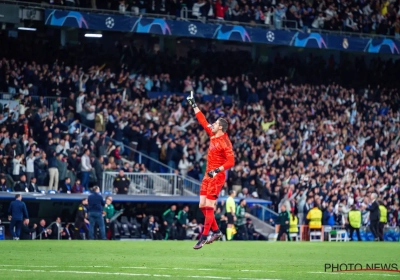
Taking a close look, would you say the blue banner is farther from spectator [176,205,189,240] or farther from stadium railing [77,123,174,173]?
spectator [176,205,189,240]

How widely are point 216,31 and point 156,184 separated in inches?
453

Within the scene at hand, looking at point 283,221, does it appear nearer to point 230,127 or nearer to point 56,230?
point 230,127

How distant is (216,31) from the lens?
42844 mm

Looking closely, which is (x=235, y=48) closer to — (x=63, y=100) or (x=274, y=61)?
(x=274, y=61)

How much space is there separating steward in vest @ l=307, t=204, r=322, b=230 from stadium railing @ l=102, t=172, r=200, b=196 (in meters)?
4.87

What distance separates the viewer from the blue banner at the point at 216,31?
128 ft

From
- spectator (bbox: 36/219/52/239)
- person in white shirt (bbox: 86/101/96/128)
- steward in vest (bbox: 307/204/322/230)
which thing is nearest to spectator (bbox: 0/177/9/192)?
spectator (bbox: 36/219/52/239)

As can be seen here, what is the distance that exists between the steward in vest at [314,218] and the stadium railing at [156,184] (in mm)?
4868

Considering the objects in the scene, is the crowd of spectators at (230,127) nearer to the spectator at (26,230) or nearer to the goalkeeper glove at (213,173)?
the spectator at (26,230)

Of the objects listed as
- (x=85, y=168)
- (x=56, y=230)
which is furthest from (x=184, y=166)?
(x=56, y=230)

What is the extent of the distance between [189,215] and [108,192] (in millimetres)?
3973

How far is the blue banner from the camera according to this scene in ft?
128

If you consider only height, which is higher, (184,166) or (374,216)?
(184,166)

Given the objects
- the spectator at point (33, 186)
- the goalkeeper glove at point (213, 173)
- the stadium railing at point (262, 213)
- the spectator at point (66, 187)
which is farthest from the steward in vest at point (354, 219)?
the goalkeeper glove at point (213, 173)
